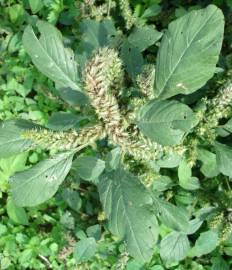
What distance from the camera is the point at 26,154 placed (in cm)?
273

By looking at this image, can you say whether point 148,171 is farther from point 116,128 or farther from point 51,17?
point 51,17

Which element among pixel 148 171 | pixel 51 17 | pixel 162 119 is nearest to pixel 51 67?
pixel 162 119

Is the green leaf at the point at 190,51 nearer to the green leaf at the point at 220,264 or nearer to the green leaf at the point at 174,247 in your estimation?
the green leaf at the point at 174,247

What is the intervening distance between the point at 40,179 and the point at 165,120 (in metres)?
0.58

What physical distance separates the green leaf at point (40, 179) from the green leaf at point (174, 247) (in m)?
0.92

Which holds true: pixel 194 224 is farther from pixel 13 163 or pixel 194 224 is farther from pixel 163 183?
pixel 13 163

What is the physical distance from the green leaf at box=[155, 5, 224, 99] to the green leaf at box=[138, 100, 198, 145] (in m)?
0.17

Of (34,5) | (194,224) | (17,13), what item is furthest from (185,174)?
(17,13)

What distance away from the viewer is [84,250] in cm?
250

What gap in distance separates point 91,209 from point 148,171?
81 centimetres

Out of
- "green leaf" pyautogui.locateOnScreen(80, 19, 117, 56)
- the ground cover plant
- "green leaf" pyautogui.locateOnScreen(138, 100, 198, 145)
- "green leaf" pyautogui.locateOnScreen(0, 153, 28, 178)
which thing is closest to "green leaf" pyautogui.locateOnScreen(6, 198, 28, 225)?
the ground cover plant

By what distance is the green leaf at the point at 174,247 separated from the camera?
2.41m

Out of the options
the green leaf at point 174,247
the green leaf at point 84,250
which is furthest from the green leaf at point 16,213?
the green leaf at point 174,247

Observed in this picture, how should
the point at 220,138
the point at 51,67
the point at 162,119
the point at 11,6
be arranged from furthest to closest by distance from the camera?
the point at 11,6, the point at 220,138, the point at 51,67, the point at 162,119
